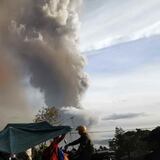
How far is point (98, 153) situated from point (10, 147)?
4.29m

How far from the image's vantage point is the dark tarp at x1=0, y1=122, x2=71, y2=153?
13.8 meters

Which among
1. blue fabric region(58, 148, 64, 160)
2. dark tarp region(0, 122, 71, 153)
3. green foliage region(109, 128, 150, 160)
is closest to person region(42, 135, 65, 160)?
blue fabric region(58, 148, 64, 160)

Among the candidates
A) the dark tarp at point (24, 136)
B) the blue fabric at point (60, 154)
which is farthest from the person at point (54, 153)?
the dark tarp at point (24, 136)

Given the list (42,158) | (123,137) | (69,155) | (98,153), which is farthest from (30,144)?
(123,137)

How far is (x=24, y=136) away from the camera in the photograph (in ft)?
47.2

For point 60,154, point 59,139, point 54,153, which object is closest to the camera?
point 54,153

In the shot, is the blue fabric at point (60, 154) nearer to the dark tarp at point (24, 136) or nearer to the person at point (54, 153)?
A: the person at point (54, 153)

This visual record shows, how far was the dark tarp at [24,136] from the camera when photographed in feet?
45.4

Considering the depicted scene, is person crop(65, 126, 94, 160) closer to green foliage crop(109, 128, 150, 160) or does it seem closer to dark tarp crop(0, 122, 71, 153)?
dark tarp crop(0, 122, 71, 153)

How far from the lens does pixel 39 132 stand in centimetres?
1464

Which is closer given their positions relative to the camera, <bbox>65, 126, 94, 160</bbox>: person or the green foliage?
<bbox>65, 126, 94, 160</bbox>: person

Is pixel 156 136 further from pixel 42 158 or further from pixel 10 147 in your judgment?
pixel 10 147

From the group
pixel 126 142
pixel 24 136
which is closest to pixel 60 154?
pixel 24 136

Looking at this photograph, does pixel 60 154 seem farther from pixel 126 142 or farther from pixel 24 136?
pixel 126 142
